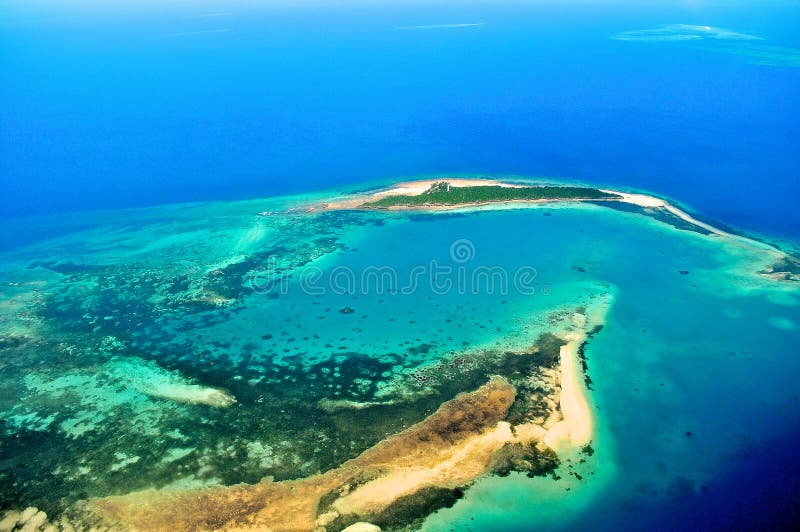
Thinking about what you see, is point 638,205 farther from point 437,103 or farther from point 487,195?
point 437,103

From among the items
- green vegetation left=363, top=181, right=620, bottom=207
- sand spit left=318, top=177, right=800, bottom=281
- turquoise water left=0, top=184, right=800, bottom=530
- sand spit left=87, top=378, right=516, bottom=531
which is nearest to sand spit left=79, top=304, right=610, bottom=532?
sand spit left=87, top=378, right=516, bottom=531

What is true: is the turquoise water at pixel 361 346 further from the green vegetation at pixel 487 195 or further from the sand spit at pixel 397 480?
the green vegetation at pixel 487 195

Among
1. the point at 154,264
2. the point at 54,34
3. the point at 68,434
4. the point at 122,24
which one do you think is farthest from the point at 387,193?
the point at 122,24

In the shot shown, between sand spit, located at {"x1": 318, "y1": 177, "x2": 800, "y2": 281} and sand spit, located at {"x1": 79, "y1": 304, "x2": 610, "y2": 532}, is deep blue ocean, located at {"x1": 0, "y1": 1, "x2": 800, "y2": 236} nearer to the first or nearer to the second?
sand spit, located at {"x1": 318, "y1": 177, "x2": 800, "y2": 281}

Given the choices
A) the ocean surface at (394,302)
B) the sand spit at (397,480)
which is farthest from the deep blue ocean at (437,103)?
the sand spit at (397,480)

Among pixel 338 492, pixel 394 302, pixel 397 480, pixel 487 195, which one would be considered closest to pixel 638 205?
pixel 487 195
